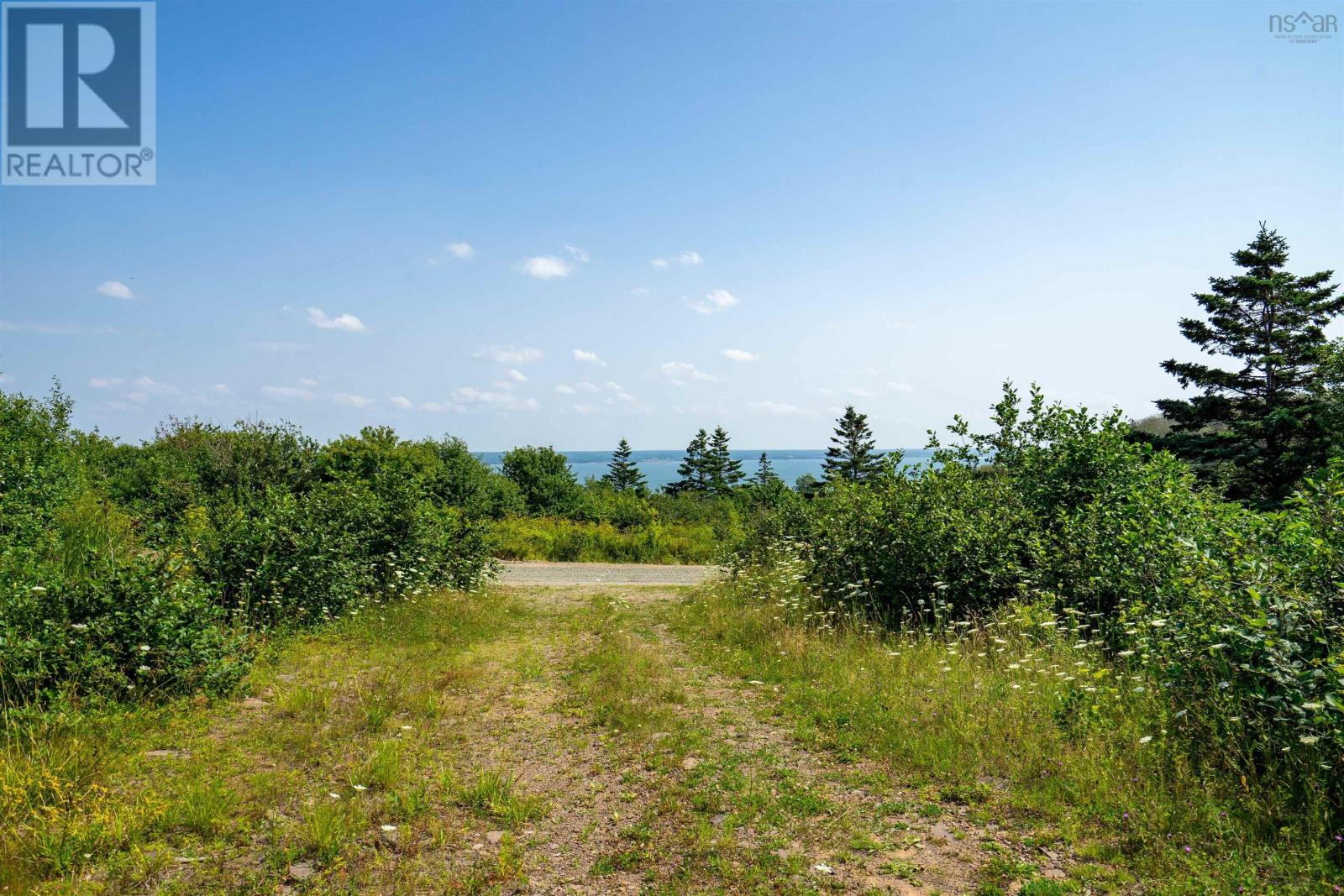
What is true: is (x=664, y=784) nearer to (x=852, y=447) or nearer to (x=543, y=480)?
(x=543, y=480)

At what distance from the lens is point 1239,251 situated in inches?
1348

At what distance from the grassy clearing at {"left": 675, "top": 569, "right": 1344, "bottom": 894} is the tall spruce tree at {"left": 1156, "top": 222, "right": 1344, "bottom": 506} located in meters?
32.3

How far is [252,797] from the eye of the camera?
451 cm

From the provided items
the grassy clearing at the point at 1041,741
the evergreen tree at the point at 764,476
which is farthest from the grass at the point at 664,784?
the evergreen tree at the point at 764,476

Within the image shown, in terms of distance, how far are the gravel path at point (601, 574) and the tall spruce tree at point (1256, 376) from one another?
2710cm

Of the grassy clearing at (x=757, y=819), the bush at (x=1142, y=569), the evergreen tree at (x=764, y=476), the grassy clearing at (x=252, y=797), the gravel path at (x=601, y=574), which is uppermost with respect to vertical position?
the evergreen tree at (x=764, y=476)

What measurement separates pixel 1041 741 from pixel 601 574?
51.0 ft

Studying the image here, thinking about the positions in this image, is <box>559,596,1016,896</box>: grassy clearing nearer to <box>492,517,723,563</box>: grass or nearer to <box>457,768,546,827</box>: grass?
<box>457,768,546,827</box>: grass

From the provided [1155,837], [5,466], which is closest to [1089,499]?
[1155,837]

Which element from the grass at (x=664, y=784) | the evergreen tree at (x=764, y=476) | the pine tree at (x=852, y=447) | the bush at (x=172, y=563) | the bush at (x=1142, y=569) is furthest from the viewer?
the pine tree at (x=852, y=447)

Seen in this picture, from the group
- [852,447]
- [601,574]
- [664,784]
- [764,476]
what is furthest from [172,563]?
[852,447]

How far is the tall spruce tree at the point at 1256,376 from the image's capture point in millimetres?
31047

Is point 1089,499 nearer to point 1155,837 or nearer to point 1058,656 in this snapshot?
point 1058,656

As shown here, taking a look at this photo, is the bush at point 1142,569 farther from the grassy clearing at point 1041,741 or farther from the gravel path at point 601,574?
the gravel path at point 601,574
